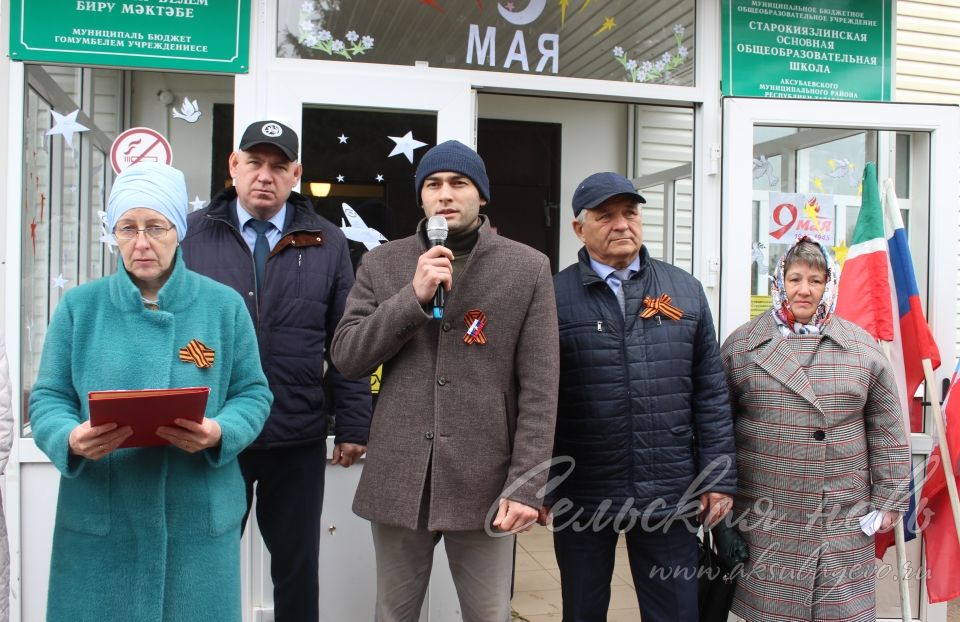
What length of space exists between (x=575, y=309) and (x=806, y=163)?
6.81 ft

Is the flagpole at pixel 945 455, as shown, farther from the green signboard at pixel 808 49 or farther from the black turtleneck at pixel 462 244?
the black turtleneck at pixel 462 244

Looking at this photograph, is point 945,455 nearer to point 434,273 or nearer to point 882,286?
point 882,286

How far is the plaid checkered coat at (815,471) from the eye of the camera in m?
2.64

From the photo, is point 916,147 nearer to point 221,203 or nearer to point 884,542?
point 884,542

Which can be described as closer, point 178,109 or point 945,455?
point 945,455

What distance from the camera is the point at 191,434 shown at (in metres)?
1.86

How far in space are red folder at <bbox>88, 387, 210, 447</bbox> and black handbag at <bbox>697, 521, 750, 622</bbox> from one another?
6.11 ft

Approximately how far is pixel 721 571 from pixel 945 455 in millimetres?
1240

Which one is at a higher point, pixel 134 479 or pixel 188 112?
pixel 188 112

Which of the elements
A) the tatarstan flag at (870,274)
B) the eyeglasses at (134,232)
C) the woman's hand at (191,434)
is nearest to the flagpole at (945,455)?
the tatarstan flag at (870,274)

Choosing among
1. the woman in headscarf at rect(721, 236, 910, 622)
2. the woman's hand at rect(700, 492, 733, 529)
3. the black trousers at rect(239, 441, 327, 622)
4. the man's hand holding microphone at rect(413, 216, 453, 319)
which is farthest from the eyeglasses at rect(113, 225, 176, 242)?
the woman in headscarf at rect(721, 236, 910, 622)

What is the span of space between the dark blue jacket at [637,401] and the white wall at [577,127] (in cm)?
377

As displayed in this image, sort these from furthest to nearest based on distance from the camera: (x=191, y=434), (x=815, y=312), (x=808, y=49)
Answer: (x=808, y=49), (x=815, y=312), (x=191, y=434)

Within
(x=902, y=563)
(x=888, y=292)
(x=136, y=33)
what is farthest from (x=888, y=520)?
(x=136, y=33)
